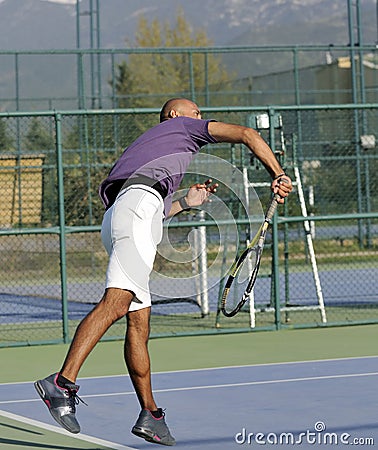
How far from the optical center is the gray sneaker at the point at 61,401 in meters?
6.12

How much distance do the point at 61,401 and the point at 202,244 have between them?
19.7 ft

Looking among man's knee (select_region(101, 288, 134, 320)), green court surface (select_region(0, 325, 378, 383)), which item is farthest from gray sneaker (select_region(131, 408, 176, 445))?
green court surface (select_region(0, 325, 378, 383))

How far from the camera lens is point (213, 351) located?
1034 cm

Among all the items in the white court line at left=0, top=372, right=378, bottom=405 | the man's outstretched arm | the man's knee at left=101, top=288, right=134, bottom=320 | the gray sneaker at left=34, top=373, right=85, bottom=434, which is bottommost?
the gray sneaker at left=34, top=373, right=85, bottom=434

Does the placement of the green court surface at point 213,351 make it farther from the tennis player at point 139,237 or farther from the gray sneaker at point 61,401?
the gray sneaker at point 61,401

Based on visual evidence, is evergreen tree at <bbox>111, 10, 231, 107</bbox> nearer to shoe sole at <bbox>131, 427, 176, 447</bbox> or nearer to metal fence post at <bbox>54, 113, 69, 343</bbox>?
metal fence post at <bbox>54, 113, 69, 343</bbox>

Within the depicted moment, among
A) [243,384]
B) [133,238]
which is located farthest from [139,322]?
[243,384]

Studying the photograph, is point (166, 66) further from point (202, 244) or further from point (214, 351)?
point (214, 351)

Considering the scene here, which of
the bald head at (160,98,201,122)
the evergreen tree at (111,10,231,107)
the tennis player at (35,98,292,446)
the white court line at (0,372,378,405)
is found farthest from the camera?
the evergreen tree at (111,10,231,107)

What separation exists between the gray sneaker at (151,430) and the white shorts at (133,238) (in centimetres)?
58

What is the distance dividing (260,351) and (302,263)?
9080 mm

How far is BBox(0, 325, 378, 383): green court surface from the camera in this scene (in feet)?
31.4

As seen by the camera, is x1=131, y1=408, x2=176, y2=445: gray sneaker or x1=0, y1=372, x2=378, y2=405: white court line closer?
x1=131, y1=408, x2=176, y2=445: gray sneaker

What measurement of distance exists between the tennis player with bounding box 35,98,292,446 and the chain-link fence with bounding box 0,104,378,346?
35.3 inches
